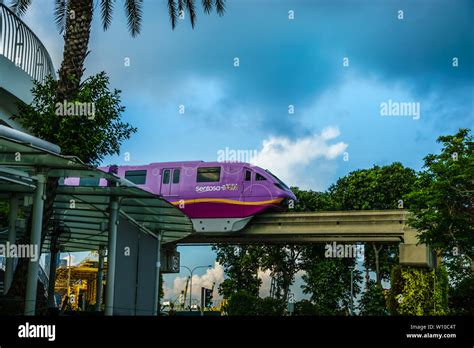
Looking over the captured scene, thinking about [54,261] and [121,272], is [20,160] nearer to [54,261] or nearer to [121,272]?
[121,272]

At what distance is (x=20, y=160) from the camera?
14.8 metres

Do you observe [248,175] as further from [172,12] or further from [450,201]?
[172,12]

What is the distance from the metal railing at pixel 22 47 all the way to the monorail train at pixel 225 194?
44.2ft

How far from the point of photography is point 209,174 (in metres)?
37.2

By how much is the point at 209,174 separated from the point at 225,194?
4.94 ft

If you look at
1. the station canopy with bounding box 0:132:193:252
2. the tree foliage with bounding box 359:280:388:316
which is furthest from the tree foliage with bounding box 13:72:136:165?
the tree foliage with bounding box 359:280:388:316

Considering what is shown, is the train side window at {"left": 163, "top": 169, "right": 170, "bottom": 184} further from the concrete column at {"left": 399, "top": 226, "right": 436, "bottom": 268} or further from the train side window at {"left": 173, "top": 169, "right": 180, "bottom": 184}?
the concrete column at {"left": 399, "top": 226, "right": 436, "bottom": 268}

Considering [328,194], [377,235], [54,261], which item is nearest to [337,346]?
[54,261]

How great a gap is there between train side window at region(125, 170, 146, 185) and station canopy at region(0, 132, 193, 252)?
39.0 ft

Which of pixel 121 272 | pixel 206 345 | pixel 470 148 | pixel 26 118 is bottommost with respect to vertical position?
pixel 206 345

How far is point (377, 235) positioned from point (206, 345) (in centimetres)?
3009

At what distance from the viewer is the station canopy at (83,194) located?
14.6 meters

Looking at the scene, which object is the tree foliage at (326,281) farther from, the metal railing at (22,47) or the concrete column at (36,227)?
the concrete column at (36,227)

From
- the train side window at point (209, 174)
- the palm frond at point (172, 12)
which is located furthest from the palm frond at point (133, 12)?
the train side window at point (209, 174)
